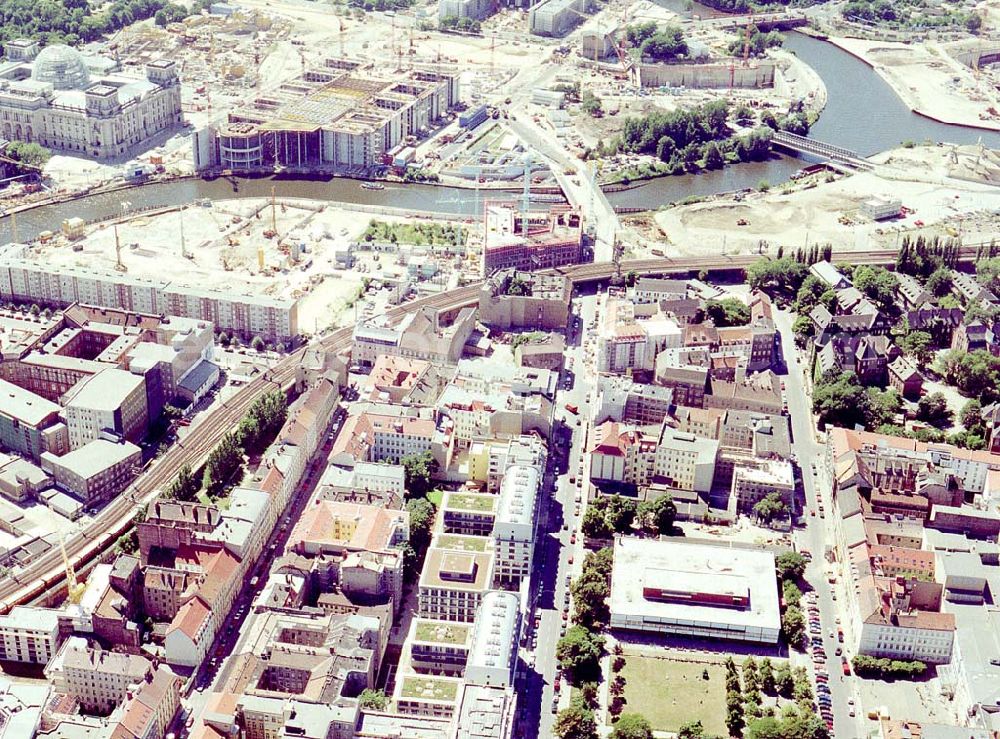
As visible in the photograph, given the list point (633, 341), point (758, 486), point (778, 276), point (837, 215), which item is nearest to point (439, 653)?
point (758, 486)

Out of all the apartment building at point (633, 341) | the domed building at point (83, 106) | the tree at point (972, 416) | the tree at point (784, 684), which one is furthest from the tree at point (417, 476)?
the domed building at point (83, 106)

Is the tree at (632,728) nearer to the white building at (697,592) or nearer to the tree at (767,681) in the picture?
the tree at (767,681)

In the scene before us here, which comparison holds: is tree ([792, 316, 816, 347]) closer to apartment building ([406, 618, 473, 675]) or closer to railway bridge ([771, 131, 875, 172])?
railway bridge ([771, 131, 875, 172])

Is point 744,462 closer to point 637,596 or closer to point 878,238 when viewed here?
point 637,596

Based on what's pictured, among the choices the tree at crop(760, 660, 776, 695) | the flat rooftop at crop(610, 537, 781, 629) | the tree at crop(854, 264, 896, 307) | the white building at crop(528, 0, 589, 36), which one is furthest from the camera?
the white building at crop(528, 0, 589, 36)

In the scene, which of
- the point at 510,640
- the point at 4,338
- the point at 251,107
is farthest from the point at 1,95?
the point at 510,640

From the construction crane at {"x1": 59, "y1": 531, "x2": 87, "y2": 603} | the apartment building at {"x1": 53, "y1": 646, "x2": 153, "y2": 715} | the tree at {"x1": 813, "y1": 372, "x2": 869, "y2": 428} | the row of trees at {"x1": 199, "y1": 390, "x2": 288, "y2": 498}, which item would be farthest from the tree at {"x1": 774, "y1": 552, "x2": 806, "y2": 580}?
the construction crane at {"x1": 59, "y1": 531, "x2": 87, "y2": 603}
